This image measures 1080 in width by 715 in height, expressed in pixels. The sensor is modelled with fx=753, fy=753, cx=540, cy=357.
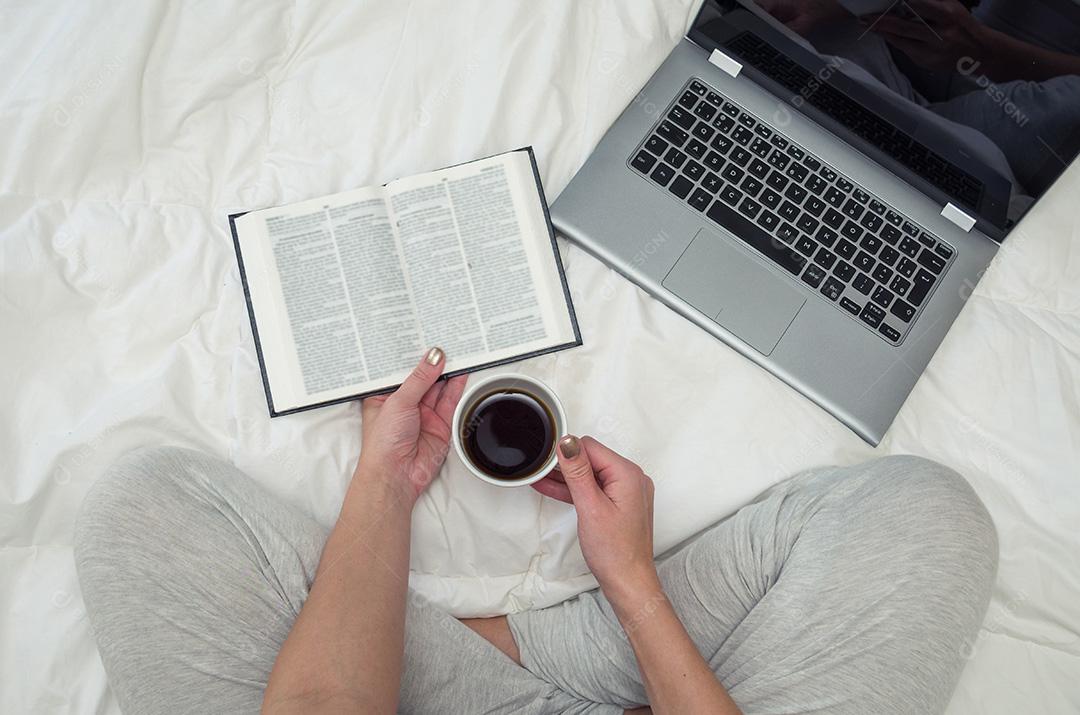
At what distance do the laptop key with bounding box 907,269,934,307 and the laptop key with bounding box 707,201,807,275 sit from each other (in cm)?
12

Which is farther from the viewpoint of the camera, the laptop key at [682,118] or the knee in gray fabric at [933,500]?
the laptop key at [682,118]

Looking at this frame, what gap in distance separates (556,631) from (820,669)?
10.2 inches

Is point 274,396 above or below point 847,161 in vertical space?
below

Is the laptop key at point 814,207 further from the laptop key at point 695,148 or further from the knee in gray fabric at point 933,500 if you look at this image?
the knee in gray fabric at point 933,500

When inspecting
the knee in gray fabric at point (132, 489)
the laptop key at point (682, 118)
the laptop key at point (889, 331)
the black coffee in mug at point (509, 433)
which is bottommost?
the knee in gray fabric at point (132, 489)

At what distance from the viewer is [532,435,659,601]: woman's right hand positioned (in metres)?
0.68

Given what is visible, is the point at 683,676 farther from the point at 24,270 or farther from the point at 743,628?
the point at 24,270

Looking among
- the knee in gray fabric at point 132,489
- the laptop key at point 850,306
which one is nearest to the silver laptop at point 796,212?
the laptop key at point 850,306

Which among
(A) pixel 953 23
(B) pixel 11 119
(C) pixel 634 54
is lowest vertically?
(B) pixel 11 119

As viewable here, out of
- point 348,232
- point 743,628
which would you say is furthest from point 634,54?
point 743,628

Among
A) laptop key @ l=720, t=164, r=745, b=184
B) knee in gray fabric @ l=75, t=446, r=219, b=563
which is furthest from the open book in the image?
laptop key @ l=720, t=164, r=745, b=184

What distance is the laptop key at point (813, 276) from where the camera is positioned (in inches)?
31.8

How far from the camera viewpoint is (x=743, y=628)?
0.72m

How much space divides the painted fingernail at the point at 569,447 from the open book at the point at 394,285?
156 mm
